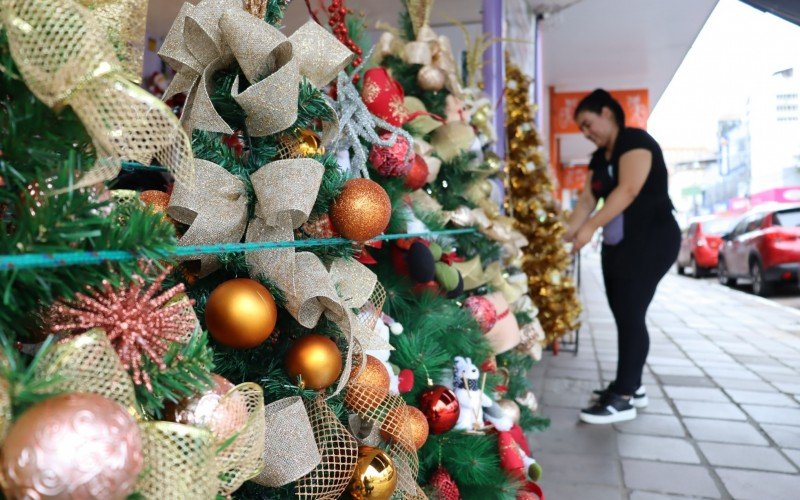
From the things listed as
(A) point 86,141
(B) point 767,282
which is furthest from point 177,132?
(B) point 767,282

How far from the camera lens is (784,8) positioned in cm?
229

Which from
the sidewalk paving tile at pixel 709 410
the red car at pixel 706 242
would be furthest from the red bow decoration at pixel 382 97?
the red car at pixel 706 242

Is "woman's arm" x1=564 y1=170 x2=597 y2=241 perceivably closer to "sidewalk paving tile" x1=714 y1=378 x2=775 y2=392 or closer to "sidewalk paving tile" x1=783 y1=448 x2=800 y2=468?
"sidewalk paving tile" x1=714 y1=378 x2=775 y2=392

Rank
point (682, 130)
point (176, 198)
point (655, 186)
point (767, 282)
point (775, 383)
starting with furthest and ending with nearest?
point (682, 130) < point (767, 282) < point (775, 383) < point (655, 186) < point (176, 198)

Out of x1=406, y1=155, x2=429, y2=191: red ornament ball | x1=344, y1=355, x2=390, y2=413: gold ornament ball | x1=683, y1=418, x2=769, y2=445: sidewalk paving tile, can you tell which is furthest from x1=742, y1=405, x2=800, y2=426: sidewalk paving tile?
x1=344, y1=355, x2=390, y2=413: gold ornament ball

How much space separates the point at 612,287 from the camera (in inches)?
127

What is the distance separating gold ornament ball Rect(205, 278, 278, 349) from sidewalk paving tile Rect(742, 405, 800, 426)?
3.19m

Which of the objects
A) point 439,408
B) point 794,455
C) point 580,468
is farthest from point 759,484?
point 439,408

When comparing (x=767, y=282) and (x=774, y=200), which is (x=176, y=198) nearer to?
(x=767, y=282)

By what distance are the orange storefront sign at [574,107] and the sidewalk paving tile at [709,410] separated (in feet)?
23.5

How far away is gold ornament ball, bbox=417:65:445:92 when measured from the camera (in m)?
2.08

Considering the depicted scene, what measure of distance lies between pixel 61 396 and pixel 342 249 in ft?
2.26

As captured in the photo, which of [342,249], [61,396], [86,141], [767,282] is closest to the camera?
[61,396]

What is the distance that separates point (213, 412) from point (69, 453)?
23 cm
